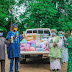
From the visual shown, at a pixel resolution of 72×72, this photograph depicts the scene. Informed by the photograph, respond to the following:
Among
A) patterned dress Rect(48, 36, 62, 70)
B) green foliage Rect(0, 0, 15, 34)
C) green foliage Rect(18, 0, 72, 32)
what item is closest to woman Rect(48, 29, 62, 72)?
patterned dress Rect(48, 36, 62, 70)

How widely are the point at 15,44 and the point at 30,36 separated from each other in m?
2.84

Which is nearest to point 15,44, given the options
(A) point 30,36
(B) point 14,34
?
(B) point 14,34

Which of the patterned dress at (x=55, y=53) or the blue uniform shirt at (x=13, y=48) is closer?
the blue uniform shirt at (x=13, y=48)

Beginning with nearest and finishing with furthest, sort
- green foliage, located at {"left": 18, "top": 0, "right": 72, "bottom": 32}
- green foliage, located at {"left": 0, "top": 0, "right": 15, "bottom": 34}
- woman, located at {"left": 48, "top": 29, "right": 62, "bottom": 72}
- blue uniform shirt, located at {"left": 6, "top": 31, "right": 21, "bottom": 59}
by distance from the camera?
blue uniform shirt, located at {"left": 6, "top": 31, "right": 21, "bottom": 59}
woman, located at {"left": 48, "top": 29, "right": 62, "bottom": 72}
green foliage, located at {"left": 18, "top": 0, "right": 72, "bottom": 32}
green foliage, located at {"left": 0, "top": 0, "right": 15, "bottom": 34}

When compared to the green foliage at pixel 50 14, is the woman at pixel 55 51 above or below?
below

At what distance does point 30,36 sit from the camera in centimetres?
983

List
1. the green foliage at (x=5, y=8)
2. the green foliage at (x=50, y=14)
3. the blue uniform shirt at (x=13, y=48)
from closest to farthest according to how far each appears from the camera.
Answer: the blue uniform shirt at (x=13, y=48) < the green foliage at (x=50, y=14) < the green foliage at (x=5, y=8)

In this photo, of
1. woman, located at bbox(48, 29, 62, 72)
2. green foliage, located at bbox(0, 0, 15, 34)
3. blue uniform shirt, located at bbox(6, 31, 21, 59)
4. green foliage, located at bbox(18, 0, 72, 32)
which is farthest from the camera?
green foliage, located at bbox(0, 0, 15, 34)

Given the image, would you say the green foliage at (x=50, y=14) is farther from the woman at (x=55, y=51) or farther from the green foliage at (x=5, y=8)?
the woman at (x=55, y=51)

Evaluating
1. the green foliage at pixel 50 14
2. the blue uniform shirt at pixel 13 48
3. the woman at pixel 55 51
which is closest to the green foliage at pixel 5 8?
the green foliage at pixel 50 14

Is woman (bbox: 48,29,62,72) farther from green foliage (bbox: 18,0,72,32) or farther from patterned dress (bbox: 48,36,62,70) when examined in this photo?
green foliage (bbox: 18,0,72,32)

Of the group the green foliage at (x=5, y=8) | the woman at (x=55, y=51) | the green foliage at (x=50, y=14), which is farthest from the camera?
the green foliage at (x=5, y=8)

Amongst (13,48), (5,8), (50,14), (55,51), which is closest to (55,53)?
(55,51)

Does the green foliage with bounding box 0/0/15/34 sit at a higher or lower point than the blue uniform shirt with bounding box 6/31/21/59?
higher
